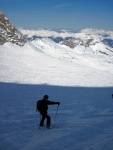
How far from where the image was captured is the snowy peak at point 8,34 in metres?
64.3

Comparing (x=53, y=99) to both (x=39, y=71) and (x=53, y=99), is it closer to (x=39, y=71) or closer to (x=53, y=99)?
(x=53, y=99)

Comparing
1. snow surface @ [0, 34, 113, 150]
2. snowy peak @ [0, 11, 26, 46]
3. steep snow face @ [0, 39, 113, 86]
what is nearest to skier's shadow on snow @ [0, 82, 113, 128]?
snow surface @ [0, 34, 113, 150]

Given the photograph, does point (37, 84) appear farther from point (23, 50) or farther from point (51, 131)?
point (51, 131)

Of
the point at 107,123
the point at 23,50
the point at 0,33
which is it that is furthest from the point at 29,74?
the point at 107,123

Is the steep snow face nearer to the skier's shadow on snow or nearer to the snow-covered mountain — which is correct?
the snow-covered mountain

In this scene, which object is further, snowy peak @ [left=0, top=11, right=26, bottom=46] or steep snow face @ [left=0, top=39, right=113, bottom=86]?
snowy peak @ [left=0, top=11, right=26, bottom=46]

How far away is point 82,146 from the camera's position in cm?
1002

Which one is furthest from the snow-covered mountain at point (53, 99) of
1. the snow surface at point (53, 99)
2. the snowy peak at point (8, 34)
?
the snowy peak at point (8, 34)

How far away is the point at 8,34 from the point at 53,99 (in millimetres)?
44654

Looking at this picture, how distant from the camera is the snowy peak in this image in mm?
64312

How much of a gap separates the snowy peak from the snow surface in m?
2.28

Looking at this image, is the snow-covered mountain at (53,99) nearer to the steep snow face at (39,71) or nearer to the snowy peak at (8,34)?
the steep snow face at (39,71)

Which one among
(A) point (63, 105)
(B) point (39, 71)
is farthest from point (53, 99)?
(B) point (39, 71)

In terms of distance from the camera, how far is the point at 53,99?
28.3 meters
